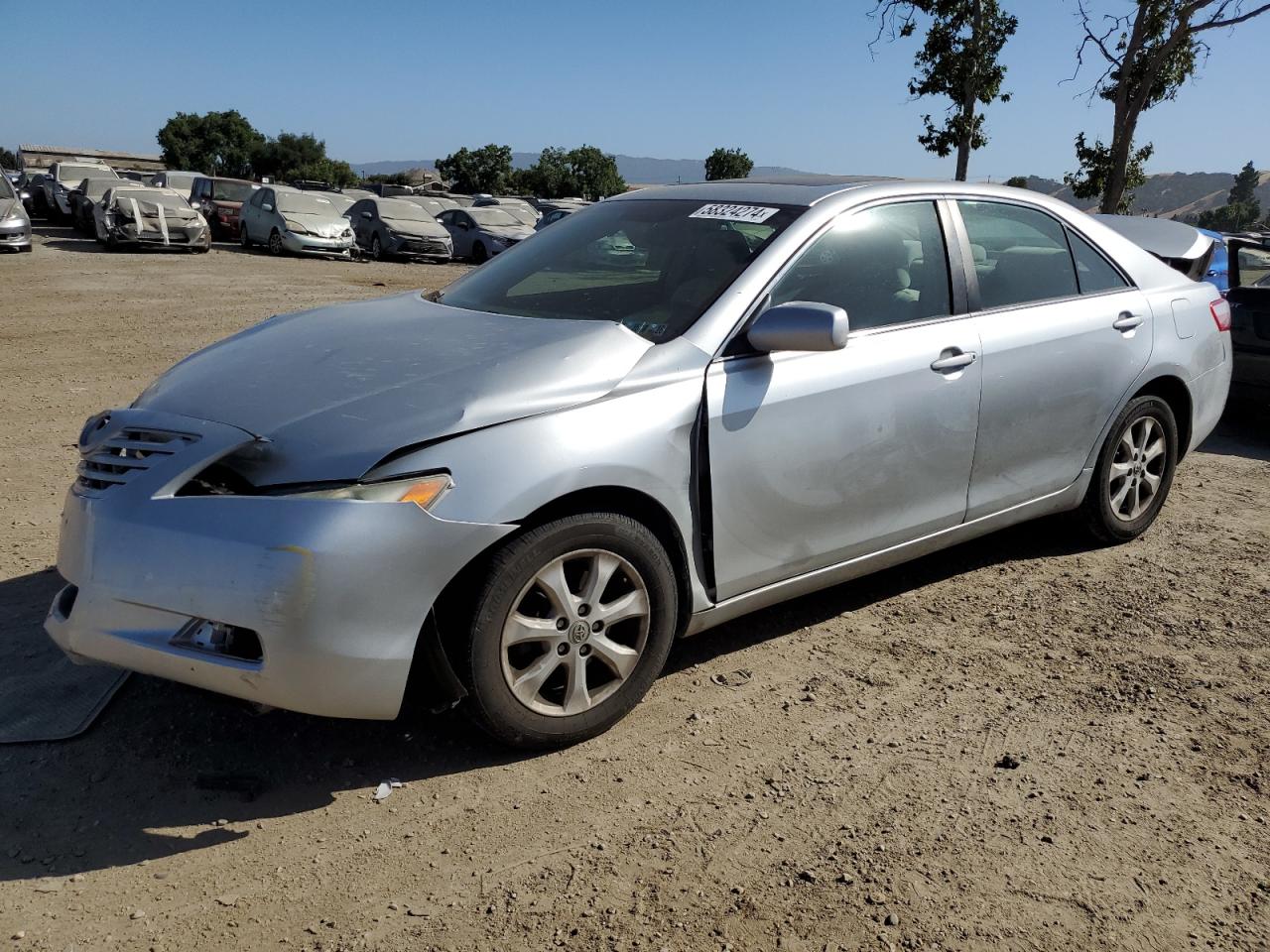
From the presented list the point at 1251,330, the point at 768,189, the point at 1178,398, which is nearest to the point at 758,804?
the point at 768,189

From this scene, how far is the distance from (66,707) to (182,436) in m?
1.07

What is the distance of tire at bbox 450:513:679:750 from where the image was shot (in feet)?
9.78

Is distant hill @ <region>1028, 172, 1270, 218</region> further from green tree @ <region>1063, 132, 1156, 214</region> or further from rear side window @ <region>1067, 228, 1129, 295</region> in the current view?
rear side window @ <region>1067, 228, 1129, 295</region>

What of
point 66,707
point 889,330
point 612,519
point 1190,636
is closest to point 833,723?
point 612,519

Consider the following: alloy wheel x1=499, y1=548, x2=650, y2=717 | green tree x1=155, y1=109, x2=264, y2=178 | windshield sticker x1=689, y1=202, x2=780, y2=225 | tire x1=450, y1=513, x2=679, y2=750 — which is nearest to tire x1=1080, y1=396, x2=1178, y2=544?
windshield sticker x1=689, y1=202, x2=780, y2=225

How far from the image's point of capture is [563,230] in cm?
461

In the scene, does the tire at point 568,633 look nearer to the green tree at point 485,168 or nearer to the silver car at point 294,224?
the silver car at point 294,224

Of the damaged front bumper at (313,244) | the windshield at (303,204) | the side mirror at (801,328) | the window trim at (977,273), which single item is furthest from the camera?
the windshield at (303,204)

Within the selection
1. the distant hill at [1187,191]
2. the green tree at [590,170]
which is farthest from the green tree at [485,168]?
the distant hill at [1187,191]

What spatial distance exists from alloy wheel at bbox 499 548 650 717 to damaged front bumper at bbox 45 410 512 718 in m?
0.28

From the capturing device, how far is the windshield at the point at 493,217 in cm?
2755

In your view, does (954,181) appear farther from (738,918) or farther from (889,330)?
(738,918)

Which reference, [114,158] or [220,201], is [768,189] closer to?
[220,201]

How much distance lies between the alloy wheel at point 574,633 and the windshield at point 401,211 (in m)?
23.4
